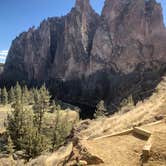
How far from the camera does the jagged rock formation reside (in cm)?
11431

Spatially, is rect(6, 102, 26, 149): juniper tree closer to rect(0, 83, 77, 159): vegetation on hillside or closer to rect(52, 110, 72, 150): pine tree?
rect(0, 83, 77, 159): vegetation on hillside

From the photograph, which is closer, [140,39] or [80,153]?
[80,153]

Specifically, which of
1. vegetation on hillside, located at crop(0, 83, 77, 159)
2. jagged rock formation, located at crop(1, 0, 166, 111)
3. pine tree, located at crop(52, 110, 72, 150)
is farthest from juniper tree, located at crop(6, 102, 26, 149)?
jagged rock formation, located at crop(1, 0, 166, 111)

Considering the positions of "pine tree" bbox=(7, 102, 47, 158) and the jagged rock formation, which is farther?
the jagged rock formation

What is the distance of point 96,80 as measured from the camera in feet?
409

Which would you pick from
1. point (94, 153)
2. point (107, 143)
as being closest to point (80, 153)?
point (94, 153)

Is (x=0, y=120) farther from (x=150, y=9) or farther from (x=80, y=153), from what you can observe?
(x=150, y=9)

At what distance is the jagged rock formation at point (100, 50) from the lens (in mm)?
114312

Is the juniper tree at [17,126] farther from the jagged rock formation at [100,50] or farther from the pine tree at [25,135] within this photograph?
the jagged rock formation at [100,50]

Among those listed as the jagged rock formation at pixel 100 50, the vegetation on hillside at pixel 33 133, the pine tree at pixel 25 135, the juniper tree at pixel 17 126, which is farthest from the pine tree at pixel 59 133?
the jagged rock formation at pixel 100 50

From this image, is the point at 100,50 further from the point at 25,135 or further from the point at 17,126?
the point at 25,135

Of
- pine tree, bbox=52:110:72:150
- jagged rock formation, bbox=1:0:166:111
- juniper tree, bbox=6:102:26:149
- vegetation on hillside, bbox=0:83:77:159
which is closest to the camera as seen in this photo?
vegetation on hillside, bbox=0:83:77:159

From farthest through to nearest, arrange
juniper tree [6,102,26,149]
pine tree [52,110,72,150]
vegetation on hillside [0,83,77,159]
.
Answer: juniper tree [6,102,26,149], pine tree [52,110,72,150], vegetation on hillside [0,83,77,159]

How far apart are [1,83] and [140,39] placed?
9951 cm
